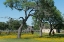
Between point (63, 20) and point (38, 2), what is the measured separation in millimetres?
28332

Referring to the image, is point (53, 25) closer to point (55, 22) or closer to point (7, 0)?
point (55, 22)

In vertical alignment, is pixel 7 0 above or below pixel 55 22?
above

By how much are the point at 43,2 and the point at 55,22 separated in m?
25.1

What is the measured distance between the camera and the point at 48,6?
46.2m

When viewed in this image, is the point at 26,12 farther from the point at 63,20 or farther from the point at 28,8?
the point at 63,20

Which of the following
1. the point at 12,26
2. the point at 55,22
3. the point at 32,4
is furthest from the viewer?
the point at 12,26

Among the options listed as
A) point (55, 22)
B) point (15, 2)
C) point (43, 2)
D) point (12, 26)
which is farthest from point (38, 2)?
point (12, 26)

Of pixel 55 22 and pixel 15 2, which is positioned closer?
pixel 15 2

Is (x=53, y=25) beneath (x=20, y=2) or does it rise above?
beneath

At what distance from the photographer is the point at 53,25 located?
7100 cm

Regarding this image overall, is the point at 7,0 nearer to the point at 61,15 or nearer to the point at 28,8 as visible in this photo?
the point at 28,8

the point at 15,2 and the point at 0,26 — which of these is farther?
the point at 0,26

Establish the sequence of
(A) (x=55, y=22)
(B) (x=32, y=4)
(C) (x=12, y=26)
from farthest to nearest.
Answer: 1. (C) (x=12, y=26)
2. (A) (x=55, y=22)
3. (B) (x=32, y=4)

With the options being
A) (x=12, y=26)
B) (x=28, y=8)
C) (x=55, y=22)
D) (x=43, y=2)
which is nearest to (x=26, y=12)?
(x=28, y=8)
